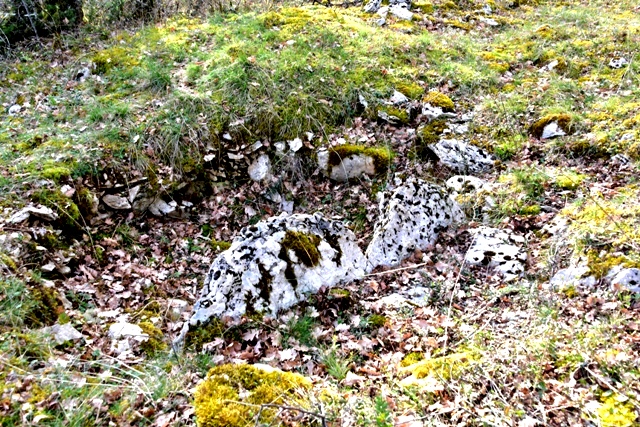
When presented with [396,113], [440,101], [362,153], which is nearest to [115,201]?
[362,153]

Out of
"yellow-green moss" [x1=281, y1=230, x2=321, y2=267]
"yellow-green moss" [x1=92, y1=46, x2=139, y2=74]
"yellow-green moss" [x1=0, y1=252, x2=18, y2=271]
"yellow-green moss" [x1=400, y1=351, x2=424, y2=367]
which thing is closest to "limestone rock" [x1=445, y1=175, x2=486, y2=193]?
"yellow-green moss" [x1=281, y1=230, x2=321, y2=267]

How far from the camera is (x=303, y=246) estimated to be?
4492 millimetres

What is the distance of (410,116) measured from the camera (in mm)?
7074

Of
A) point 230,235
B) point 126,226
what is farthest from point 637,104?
point 126,226

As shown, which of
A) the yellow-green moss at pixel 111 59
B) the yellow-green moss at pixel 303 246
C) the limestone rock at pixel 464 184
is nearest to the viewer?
the yellow-green moss at pixel 303 246

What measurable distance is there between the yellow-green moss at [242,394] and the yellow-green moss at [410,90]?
5660 millimetres

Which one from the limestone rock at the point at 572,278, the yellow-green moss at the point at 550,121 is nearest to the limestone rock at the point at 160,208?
the limestone rock at the point at 572,278

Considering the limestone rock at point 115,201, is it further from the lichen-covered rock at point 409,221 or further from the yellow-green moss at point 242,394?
the yellow-green moss at point 242,394

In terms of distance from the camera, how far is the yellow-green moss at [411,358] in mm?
3412

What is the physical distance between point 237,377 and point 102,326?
6.01 ft

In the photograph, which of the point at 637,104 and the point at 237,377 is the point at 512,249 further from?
the point at 637,104

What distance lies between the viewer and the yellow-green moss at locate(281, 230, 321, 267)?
445cm

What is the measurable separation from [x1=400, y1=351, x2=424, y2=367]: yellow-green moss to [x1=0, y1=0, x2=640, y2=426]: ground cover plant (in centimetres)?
3

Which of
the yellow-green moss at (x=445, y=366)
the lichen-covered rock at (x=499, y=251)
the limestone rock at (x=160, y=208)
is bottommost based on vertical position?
the lichen-covered rock at (x=499, y=251)
